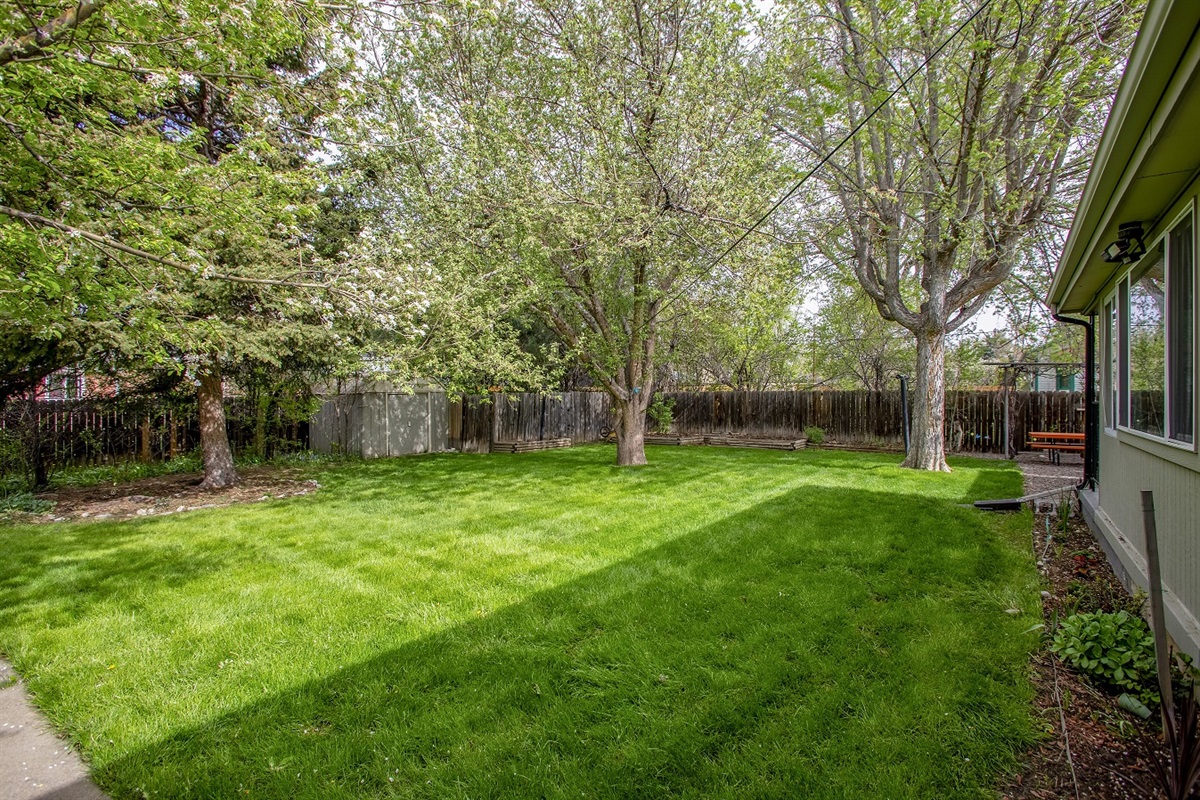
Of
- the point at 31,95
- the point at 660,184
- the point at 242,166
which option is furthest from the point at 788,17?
the point at 31,95

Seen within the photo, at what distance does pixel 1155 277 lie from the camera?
350cm

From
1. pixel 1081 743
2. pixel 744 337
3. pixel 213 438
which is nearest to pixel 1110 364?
pixel 1081 743

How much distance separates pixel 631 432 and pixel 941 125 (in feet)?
23.1

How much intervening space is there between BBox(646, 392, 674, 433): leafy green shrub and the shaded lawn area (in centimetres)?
934

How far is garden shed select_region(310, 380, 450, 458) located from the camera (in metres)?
11.9

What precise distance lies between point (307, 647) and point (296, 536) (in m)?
2.83

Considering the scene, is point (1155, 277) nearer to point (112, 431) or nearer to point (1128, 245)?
point (1128, 245)

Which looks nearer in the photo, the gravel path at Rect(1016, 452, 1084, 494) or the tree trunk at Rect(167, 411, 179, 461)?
the gravel path at Rect(1016, 452, 1084, 494)

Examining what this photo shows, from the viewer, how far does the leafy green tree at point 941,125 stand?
20.5 feet

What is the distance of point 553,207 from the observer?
24.6 ft

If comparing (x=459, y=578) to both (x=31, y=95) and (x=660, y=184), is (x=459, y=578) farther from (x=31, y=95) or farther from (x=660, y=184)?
(x=660, y=184)

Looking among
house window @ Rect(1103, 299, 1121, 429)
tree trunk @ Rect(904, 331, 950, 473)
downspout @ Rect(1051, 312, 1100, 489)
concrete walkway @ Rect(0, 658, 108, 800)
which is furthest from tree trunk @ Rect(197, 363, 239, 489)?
downspout @ Rect(1051, 312, 1100, 489)

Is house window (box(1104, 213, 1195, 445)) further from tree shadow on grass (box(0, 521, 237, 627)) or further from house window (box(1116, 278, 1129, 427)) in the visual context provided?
tree shadow on grass (box(0, 521, 237, 627))

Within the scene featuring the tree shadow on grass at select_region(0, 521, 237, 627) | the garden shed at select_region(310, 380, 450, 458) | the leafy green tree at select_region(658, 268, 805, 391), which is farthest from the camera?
the garden shed at select_region(310, 380, 450, 458)
